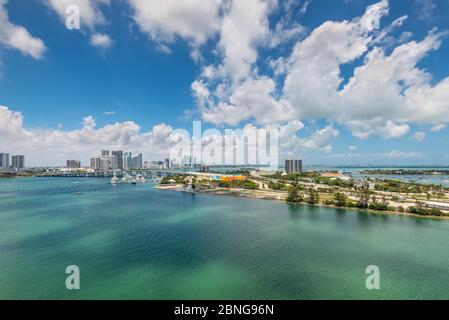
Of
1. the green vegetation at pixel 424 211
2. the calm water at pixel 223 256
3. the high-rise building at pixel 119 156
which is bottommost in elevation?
the calm water at pixel 223 256

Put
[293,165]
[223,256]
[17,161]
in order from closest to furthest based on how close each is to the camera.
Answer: [223,256]
[293,165]
[17,161]

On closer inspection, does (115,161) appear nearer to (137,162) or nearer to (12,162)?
(137,162)

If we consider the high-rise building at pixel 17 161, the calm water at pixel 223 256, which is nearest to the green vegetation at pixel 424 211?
the calm water at pixel 223 256

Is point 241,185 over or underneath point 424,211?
over

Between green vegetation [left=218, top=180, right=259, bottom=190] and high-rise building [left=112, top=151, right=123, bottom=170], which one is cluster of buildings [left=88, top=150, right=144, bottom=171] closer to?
high-rise building [left=112, top=151, right=123, bottom=170]

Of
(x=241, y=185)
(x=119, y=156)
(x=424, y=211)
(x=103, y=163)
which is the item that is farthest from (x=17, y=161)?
(x=424, y=211)

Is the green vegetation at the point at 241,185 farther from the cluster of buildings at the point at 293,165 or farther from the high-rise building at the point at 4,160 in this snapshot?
the high-rise building at the point at 4,160
